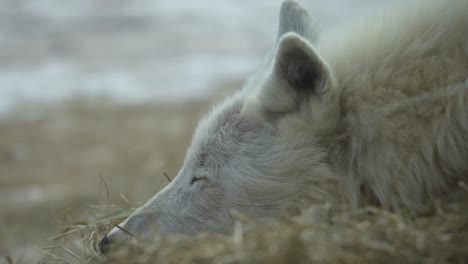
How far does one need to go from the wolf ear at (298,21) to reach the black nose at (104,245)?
1718 millimetres

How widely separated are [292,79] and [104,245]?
4.30 ft

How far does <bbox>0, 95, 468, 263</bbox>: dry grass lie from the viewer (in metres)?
2.64

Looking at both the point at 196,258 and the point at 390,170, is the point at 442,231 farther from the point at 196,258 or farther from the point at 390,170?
the point at 196,258

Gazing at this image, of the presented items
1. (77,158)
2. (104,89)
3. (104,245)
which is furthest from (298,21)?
(104,89)

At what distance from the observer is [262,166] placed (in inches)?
144

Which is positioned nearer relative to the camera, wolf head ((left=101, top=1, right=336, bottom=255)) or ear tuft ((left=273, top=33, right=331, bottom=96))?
ear tuft ((left=273, top=33, right=331, bottom=96))

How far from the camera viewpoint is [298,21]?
14.3ft

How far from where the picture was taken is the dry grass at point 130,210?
2639mm

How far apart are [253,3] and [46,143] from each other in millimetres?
10471

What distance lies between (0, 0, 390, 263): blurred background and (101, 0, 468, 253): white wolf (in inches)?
26.7

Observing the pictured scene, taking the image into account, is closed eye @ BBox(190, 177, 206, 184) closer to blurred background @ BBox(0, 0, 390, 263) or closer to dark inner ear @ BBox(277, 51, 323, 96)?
dark inner ear @ BBox(277, 51, 323, 96)

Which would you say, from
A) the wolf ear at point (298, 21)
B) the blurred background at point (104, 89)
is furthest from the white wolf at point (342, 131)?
the blurred background at point (104, 89)

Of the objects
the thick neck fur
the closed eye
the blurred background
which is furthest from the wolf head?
the blurred background

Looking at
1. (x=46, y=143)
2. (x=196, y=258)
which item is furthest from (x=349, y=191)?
(x=46, y=143)
